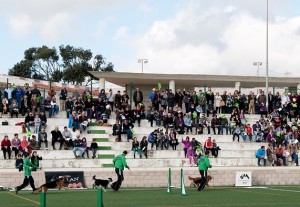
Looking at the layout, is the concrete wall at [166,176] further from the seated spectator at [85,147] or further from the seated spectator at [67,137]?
the seated spectator at [67,137]

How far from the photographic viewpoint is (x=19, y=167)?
30.2m

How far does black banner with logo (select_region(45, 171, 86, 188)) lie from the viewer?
29.8m

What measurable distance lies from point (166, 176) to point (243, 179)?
3.82 m

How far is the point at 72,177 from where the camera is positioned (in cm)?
3000

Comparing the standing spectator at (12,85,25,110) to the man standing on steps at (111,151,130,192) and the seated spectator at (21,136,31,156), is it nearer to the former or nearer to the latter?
the seated spectator at (21,136,31,156)

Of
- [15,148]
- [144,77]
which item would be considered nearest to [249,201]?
[15,148]

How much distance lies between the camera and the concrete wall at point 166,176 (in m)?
29.3

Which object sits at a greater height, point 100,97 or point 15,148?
point 100,97

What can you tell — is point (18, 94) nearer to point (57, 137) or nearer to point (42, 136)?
point (42, 136)

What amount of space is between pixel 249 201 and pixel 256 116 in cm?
2108

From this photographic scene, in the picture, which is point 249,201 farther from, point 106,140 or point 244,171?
point 106,140

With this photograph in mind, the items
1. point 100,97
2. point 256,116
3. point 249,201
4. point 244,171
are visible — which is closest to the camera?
point 249,201

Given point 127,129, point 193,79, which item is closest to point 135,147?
point 127,129

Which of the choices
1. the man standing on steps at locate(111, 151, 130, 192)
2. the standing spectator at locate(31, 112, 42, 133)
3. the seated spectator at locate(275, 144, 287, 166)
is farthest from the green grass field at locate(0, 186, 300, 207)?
the standing spectator at locate(31, 112, 42, 133)
